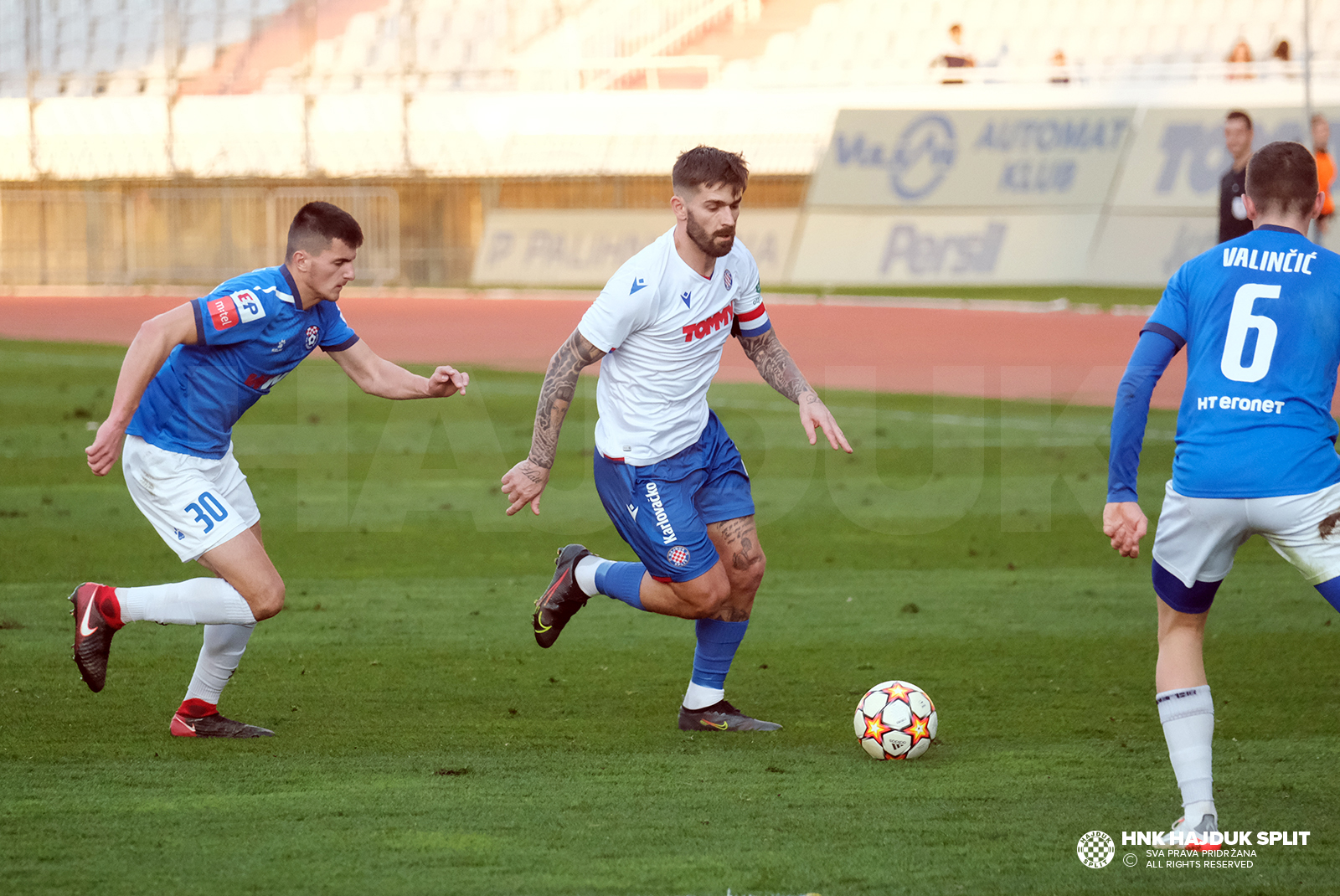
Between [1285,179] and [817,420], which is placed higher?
[1285,179]

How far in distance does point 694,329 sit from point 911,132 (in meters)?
24.0

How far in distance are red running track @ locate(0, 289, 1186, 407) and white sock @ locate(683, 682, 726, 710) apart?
10337mm

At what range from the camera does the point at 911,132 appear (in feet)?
93.0

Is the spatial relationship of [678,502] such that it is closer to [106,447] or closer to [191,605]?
[191,605]

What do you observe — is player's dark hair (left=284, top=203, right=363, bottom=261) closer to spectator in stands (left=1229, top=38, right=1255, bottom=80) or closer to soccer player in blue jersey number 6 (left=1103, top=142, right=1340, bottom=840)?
soccer player in blue jersey number 6 (left=1103, top=142, right=1340, bottom=840)

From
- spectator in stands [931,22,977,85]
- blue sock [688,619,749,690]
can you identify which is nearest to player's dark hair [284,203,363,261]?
blue sock [688,619,749,690]

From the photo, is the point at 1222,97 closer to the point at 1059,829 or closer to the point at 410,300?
the point at 410,300

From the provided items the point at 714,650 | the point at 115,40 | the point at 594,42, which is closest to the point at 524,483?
the point at 714,650

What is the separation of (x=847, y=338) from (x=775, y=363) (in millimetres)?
14336

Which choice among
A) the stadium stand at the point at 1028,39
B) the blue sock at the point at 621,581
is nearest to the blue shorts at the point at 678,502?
the blue sock at the point at 621,581

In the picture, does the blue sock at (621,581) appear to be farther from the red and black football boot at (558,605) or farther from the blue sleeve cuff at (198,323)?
the blue sleeve cuff at (198,323)

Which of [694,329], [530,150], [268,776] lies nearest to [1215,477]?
[694,329]

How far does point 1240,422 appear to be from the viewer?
13.2ft

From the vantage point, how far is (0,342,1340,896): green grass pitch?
13.2ft
